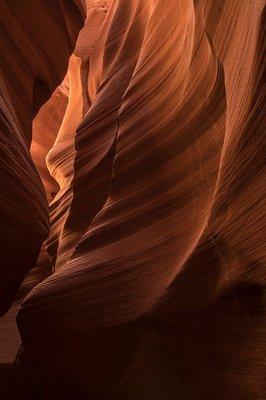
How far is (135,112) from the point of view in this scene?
10.4ft

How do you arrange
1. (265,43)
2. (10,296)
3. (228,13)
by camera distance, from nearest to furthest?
(265,43) → (228,13) → (10,296)

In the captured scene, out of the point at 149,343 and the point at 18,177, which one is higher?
the point at 18,177

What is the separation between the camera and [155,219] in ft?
8.36

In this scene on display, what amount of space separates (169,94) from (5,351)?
7.44 feet

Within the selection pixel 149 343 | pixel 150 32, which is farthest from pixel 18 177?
pixel 150 32

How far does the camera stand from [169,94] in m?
2.90

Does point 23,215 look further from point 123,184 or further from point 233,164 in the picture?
point 233,164

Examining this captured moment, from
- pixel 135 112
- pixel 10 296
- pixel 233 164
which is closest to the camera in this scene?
pixel 233 164

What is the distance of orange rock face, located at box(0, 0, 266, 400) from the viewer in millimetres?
1908

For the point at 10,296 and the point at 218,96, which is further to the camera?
the point at 10,296

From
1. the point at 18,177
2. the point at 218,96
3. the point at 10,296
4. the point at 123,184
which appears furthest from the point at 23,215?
the point at 218,96

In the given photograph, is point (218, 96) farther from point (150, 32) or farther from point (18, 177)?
point (150, 32)

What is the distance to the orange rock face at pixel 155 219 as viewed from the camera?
1.91 m

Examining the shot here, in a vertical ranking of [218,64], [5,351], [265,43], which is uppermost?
[265,43]
